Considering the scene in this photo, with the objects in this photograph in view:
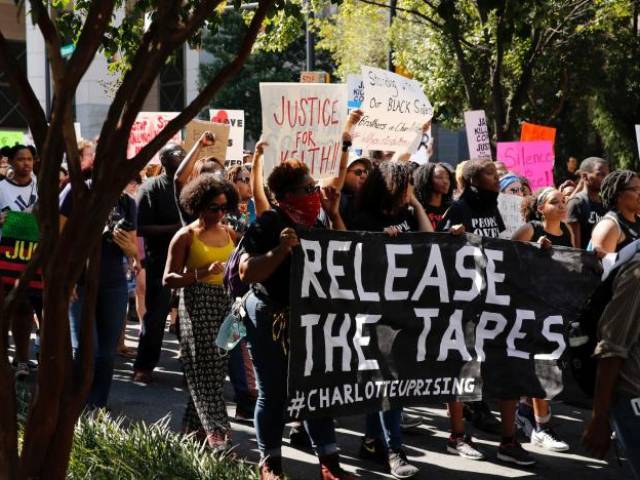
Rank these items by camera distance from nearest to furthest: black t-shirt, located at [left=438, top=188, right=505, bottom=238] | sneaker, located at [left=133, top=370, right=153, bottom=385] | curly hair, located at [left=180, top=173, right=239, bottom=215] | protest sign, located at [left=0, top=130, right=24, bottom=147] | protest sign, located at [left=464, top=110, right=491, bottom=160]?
curly hair, located at [left=180, top=173, right=239, bottom=215], black t-shirt, located at [left=438, top=188, right=505, bottom=238], sneaker, located at [left=133, top=370, right=153, bottom=385], protest sign, located at [left=464, top=110, right=491, bottom=160], protest sign, located at [left=0, top=130, right=24, bottom=147]

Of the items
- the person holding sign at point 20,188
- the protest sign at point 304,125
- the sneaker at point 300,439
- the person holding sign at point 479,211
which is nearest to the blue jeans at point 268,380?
the sneaker at point 300,439

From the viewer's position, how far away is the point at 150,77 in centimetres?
362

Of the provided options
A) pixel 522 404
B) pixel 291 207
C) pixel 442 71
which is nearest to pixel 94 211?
pixel 291 207

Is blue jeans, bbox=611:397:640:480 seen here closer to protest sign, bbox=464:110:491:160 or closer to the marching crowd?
the marching crowd

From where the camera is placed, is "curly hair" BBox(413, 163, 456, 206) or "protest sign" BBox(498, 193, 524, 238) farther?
"protest sign" BBox(498, 193, 524, 238)

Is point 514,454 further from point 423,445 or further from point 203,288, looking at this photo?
point 203,288

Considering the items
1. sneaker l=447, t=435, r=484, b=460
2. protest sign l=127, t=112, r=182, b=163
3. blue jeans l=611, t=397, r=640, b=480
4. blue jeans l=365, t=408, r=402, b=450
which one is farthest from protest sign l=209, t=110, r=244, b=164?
blue jeans l=611, t=397, r=640, b=480

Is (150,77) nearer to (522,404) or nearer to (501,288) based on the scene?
(501,288)

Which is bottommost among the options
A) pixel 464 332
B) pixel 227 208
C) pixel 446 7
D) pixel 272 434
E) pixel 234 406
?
pixel 234 406

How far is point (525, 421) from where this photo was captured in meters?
7.41

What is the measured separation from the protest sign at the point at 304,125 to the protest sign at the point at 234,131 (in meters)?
5.26

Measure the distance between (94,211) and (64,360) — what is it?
53 cm

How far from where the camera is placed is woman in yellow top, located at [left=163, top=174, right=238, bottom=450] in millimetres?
6402

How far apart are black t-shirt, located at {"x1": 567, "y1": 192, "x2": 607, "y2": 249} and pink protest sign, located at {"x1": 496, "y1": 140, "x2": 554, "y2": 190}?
4.84 meters
